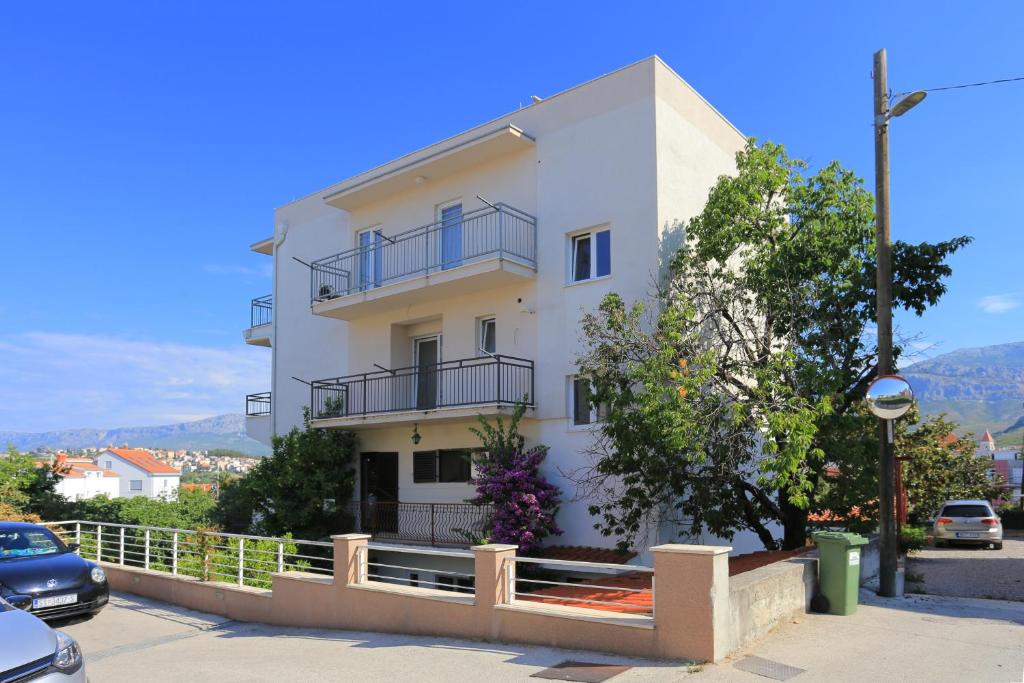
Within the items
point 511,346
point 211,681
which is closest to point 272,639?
point 211,681

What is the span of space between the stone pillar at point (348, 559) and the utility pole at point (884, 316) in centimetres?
743

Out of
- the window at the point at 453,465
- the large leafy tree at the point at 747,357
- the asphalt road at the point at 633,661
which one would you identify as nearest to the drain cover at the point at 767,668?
the asphalt road at the point at 633,661

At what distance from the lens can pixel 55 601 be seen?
11289 millimetres

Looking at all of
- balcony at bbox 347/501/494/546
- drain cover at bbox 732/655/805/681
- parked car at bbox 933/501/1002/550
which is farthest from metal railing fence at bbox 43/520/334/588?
parked car at bbox 933/501/1002/550

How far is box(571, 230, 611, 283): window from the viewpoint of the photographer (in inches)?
619

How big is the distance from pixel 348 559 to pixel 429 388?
7.63 m

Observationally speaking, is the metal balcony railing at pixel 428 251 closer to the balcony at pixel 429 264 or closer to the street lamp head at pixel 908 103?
the balcony at pixel 429 264

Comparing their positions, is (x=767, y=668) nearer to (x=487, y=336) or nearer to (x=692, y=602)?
(x=692, y=602)

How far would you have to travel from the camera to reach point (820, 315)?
13.5 metres

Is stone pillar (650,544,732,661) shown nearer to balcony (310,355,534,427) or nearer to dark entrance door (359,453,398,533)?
balcony (310,355,534,427)

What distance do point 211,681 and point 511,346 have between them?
9706 millimetres

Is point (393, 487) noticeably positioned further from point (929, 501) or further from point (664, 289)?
point (929, 501)

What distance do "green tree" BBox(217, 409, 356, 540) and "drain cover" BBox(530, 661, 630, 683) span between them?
39.6ft

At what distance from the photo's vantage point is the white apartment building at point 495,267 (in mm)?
15352
